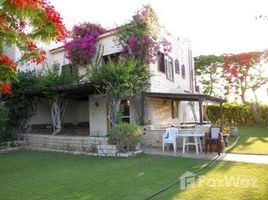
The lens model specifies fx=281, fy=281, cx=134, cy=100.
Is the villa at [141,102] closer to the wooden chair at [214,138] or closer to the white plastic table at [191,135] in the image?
the white plastic table at [191,135]

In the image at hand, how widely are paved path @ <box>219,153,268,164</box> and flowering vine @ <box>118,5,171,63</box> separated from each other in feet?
26.0

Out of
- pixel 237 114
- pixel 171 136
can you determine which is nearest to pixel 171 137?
pixel 171 136

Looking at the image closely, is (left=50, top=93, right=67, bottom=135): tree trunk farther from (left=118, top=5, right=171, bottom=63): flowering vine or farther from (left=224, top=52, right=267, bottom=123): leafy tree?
(left=224, top=52, right=267, bottom=123): leafy tree

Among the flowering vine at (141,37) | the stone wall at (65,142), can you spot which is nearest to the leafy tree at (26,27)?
the stone wall at (65,142)

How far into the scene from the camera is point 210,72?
3641 centimetres

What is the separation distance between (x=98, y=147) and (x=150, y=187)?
22.1 feet

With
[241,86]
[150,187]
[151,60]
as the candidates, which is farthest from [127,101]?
[241,86]

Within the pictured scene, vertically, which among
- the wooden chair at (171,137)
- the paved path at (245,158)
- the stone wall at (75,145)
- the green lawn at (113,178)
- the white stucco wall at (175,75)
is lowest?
the green lawn at (113,178)

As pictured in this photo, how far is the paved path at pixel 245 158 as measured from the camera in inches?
423

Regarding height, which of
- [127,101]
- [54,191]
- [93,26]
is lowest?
[54,191]

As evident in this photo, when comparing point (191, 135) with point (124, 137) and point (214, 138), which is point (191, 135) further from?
point (124, 137)

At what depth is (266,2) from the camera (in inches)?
319

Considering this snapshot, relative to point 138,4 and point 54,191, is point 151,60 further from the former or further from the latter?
point 54,191

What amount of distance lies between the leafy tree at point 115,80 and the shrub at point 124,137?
6.85 ft
